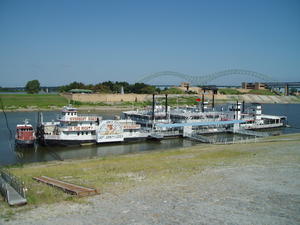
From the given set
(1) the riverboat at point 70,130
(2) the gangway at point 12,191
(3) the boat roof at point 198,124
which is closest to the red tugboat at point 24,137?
(1) the riverboat at point 70,130

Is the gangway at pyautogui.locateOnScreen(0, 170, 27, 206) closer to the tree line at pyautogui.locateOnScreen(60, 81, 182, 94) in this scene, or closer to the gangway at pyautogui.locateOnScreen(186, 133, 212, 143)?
the gangway at pyautogui.locateOnScreen(186, 133, 212, 143)

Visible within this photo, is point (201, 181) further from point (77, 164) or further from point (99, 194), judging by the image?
point (77, 164)

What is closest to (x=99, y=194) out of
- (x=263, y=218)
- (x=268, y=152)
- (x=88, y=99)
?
(x=263, y=218)

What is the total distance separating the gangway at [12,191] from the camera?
14523 mm

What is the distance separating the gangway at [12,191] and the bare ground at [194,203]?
3.65 ft

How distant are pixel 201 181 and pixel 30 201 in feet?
34.2

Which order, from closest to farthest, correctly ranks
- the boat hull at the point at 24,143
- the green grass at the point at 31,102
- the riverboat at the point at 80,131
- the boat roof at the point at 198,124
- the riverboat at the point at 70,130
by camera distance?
the boat hull at the point at 24,143
the riverboat at the point at 70,130
the riverboat at the point at 80,131
the boat roof at the point at 198,124
the green grass at the point at 31,102

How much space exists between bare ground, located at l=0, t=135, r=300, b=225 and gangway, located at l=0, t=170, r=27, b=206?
1112mm

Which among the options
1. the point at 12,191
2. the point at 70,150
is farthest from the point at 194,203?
the point at 70,150

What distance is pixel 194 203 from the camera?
15.4 meters

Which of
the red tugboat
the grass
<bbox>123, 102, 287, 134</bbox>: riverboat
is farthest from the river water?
the grass

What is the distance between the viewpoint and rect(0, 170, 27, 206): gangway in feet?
47.6

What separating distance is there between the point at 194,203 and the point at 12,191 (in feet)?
30.1

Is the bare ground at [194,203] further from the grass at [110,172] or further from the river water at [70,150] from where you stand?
the river water at [70,150]
